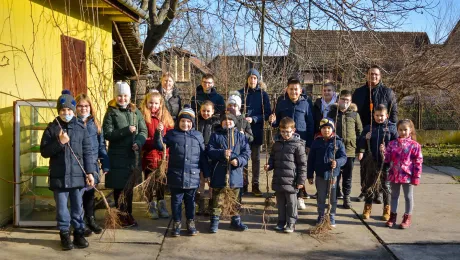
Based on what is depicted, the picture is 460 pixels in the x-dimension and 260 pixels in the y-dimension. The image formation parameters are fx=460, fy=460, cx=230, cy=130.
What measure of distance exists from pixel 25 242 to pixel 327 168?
3306 mm

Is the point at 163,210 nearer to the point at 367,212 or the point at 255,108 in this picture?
the point at 255,108

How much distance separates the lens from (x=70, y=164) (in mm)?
4484

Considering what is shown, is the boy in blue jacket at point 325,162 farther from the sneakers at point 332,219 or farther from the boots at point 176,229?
the boots at point 176,229

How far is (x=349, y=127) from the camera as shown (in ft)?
20.0

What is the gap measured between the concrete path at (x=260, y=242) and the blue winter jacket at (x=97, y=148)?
0.74 meters

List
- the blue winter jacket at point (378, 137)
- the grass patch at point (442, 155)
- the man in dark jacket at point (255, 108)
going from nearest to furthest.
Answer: the blue winter jacket at point (378, 137)
the man in dark jacket at point (255, 108)
the grass patch at point (442, 155)

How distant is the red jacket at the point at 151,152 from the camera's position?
18.3ft

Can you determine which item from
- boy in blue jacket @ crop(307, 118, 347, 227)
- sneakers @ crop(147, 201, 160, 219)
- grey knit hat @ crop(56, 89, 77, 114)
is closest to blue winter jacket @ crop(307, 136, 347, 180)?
boy in blue jacket @ crop(307, 118, 347, 227)

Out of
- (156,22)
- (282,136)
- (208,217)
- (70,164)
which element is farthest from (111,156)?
(156,22)

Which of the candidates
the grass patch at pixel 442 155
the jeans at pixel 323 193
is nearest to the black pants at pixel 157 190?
Answer: the jeans at pixel 323 193

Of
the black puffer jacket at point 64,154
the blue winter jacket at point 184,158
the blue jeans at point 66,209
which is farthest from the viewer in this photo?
the blue winter jacket at point 184,158

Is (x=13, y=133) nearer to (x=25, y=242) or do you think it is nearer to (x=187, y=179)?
(x=25, y=242)

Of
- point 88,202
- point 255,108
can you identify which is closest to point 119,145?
point 88,202

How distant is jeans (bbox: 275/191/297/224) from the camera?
5.11 m
